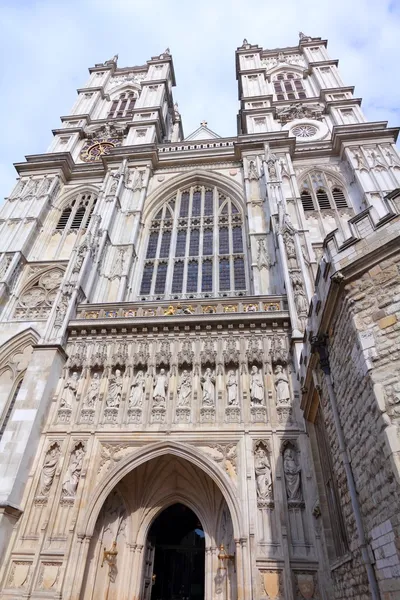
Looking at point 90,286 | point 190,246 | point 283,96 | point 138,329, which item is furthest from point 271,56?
point 138,329

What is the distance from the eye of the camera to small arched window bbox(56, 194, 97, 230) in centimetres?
1866

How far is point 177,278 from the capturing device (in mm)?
16312

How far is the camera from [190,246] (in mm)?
17453

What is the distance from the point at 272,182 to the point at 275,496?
1243cm

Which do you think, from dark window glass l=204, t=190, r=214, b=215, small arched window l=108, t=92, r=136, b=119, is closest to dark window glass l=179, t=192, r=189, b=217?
dark window glass l=204, t=190, r=214, b=215

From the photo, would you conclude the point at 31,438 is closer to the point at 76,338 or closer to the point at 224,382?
the point at 76,338

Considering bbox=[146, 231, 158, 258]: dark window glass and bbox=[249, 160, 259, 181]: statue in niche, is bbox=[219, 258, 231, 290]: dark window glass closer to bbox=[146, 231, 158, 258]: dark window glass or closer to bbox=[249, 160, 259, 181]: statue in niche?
bbox=[146, 231, 158, 258]: dark window glass

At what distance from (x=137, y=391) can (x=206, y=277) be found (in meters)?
6.65

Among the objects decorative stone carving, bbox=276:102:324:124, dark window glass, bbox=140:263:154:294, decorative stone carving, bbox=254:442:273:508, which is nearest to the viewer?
decorative stone carving, bbox=254:442:273:508

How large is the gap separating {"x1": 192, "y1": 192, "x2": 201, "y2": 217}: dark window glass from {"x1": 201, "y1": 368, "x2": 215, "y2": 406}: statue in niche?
990 cm

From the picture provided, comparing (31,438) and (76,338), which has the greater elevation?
(76,338)

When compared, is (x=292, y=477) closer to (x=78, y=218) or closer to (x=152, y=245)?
(x=152, y=245)

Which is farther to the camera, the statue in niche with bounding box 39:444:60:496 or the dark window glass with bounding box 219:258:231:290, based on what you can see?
the dark window glass with bounding box 219:258:231:290

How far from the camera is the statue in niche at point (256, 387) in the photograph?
1014cm
